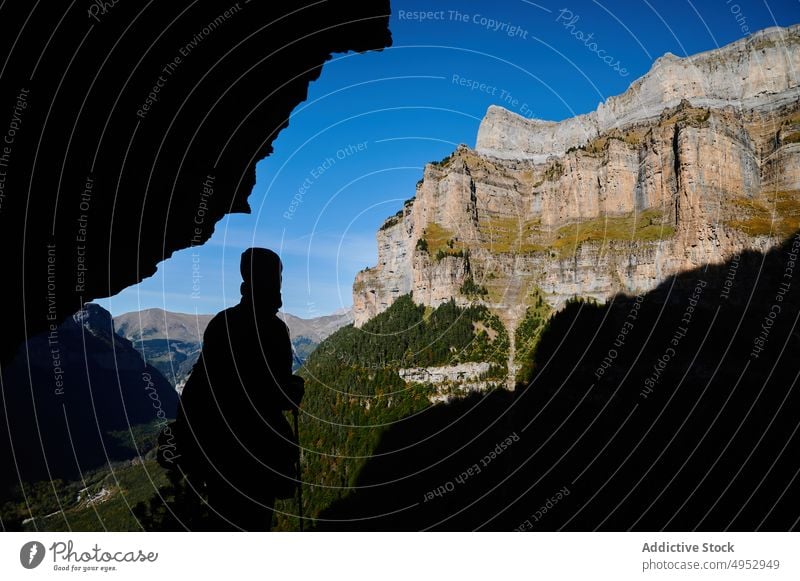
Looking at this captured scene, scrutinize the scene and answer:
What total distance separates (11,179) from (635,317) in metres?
60.0

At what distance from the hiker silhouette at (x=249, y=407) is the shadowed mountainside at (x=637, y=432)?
2592cm

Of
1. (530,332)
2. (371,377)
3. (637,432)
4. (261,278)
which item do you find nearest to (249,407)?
(261,278)

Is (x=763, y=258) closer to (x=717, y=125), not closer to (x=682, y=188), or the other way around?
(x=682, y=188)

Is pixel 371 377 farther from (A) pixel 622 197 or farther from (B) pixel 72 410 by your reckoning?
A: (A) pixel 622 197

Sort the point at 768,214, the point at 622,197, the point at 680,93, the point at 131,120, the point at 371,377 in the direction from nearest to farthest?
the point at 131,120 < the point at 768,214 < the point at 371,377 < the point at 622,197 < the point at 680,93

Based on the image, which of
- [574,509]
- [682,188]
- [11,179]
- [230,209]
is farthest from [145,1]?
[682,188]

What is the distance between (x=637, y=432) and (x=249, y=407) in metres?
44.4

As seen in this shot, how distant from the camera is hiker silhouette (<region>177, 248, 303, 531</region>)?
521 cm

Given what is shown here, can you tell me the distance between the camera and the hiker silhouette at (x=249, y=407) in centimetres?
521

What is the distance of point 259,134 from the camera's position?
8523 millimetres
